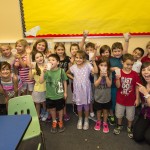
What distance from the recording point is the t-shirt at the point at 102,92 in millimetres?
2637

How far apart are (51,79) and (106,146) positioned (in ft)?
3.61

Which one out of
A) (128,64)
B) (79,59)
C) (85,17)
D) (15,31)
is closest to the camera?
(128,64)

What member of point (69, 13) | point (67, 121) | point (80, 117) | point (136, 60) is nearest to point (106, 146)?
point (80, 117)

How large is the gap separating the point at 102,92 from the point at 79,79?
0.35m

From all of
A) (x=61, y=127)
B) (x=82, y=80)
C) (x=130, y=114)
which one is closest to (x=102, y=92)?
(x=82, y=80)

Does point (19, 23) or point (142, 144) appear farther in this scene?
point (19, 23)

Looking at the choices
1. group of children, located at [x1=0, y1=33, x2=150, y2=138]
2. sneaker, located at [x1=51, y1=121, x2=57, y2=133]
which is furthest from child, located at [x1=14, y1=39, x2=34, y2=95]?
sneaker, located at [x1=51, y1=121, x2=57, y2=133]

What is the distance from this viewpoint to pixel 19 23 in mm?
3264

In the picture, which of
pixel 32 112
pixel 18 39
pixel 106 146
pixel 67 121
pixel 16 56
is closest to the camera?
pixel 32 112

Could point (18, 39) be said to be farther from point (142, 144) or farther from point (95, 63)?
point (142, 144)

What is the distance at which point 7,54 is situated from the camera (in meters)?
3.00

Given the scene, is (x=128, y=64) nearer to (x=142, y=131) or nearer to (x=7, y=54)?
(x=142, y=131)

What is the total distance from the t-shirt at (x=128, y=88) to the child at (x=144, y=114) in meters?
0.10

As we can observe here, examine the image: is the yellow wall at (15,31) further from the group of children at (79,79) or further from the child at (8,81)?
the child at (8,81)
